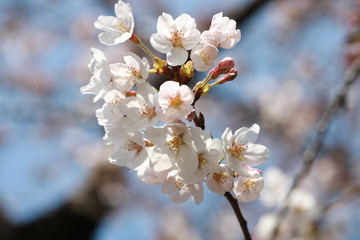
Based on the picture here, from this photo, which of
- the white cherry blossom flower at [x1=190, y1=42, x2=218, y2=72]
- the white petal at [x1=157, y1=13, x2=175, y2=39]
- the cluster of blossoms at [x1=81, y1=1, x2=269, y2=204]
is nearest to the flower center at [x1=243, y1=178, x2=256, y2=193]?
the cluster of blossoms at [x1=81, y1=1, x2=269, y2=204]

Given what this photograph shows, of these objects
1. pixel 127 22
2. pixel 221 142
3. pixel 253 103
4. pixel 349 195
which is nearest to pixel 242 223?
pixel 221 142

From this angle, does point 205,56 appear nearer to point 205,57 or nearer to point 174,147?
point 205,57

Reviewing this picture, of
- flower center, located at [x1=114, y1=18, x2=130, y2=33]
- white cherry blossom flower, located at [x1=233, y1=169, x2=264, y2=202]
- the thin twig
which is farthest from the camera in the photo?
the thin twig

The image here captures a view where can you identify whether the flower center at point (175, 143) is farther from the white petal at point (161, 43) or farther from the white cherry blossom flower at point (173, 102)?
the white petal at point (161, 43)

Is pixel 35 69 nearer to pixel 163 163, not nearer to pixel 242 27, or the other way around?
pixel 242 27

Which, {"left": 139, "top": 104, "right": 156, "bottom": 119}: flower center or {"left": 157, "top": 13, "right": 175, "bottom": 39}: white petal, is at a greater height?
{"left": 157, "top": 13, "right": 175, "bottom": 39}: white petal

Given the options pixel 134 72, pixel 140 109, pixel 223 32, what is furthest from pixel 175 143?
pixel 223 32

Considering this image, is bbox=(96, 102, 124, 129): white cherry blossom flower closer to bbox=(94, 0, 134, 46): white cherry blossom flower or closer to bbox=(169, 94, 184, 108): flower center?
bbox=(169, 94, 184, 108): flower center
